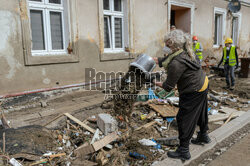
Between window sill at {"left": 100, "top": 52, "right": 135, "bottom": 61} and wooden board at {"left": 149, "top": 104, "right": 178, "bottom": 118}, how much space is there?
114 inches

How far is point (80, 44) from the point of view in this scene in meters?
6.81

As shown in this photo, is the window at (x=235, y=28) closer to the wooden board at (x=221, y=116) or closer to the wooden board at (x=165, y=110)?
the wooden board at (x=221, y=116)

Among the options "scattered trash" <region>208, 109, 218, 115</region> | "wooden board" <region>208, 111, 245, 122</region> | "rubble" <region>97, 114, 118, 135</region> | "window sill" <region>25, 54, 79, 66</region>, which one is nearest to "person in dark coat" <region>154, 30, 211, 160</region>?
"rubble" <region>97, 114, 118, 135</region>

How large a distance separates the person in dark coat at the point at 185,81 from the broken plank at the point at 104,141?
101cm

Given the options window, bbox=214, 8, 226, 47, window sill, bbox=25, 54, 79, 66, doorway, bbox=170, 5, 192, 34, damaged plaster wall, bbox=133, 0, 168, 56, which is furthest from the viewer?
window, bbox=214, 8, 226, 47

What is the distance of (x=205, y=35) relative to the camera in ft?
39.5

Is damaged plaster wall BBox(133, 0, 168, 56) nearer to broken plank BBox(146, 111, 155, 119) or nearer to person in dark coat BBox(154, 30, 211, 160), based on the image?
broken plank BBox(146, 111, 155, 119)

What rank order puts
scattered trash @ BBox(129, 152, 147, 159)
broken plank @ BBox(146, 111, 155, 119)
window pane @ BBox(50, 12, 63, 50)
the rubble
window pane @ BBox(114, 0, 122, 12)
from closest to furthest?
1. scattered trash @ BBox(129, 152, 147, 159)
2. the rubble
3. broken plank @ BBox(146, 111, 155, 119)
4. window pane @ BBox(50, 12, 63, 50)
5. window pane @ BBox(114, 0, 122, 12)

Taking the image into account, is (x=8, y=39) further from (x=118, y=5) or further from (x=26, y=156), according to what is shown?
(x=118, y=5)

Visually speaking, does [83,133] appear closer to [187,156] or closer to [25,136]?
[25,136]

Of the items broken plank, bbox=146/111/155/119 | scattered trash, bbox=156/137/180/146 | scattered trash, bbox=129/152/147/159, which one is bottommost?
scattered trash, bbox=129/152/147/159

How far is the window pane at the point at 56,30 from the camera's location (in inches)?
253

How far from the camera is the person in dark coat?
2.91 meters

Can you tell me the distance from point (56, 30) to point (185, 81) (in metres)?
4.97
